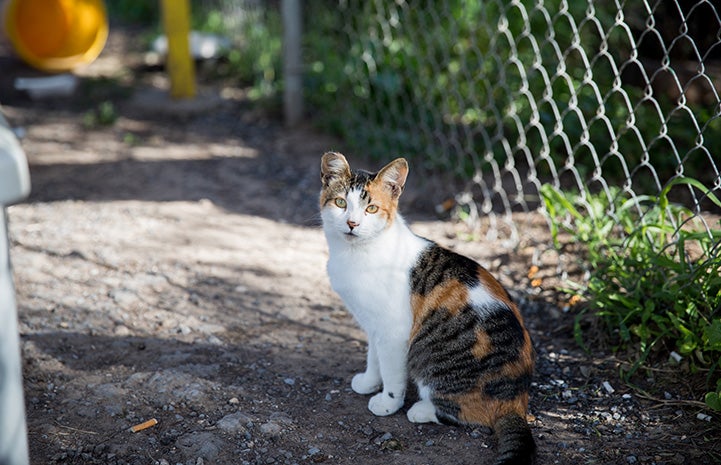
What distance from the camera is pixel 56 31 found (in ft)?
23.9

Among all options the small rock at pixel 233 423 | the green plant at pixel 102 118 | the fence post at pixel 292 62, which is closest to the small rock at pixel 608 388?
the small rock at pixel 233 423

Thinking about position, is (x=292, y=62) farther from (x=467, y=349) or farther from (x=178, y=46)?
Result: (x=467, y=349)

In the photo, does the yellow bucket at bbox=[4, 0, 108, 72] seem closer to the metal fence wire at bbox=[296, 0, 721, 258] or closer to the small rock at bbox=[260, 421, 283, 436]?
the metal fence wire at bbox=[296, 0, 721, 258]

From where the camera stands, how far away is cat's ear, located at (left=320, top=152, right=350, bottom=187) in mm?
2385

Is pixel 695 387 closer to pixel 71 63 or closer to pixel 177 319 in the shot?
pixel 177 319

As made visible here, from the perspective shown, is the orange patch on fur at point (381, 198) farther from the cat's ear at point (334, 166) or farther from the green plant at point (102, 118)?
the green plant at point (102, 118)

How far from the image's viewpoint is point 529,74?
4.10 metres

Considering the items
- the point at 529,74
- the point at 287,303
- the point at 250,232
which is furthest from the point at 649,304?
the point at 250,232

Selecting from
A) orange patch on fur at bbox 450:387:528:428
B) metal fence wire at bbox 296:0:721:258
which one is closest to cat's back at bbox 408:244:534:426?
orange patch on fur at bbox 450:387:528:428

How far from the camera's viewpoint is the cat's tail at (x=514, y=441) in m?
2.04

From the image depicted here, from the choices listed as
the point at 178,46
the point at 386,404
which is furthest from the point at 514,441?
the point at 178,46

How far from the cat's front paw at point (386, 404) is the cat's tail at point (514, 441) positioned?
36cm

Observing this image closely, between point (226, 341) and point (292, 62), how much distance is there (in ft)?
10.4

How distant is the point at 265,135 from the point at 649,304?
3.63 meters
